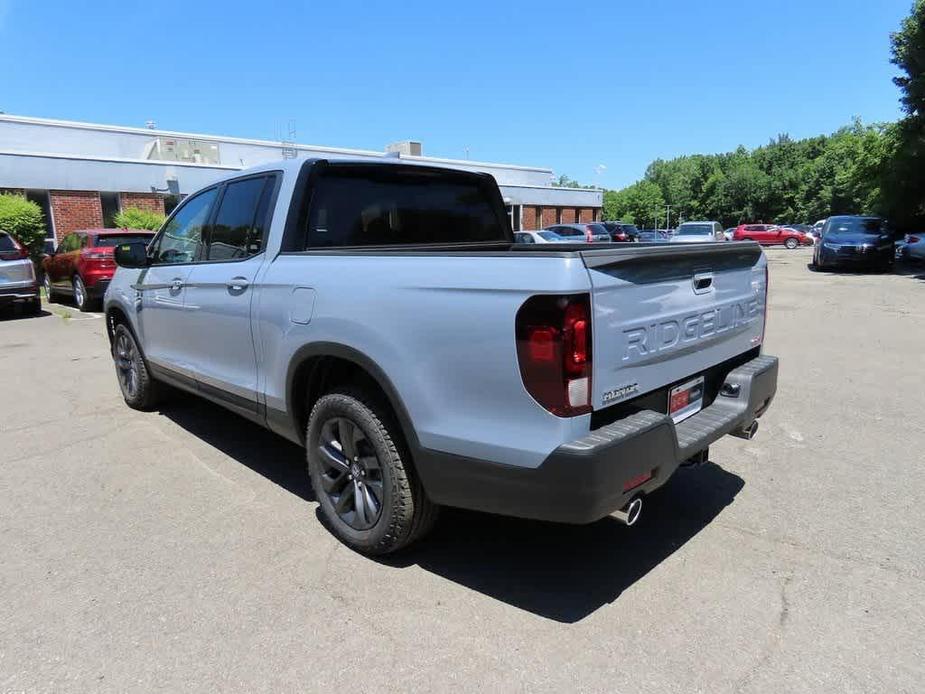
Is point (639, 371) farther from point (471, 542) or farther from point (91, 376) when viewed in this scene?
point (91, 376)

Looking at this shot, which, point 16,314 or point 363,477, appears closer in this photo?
point 363,477

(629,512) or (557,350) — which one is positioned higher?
(557,350)

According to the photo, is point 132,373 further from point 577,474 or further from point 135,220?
point 135,220

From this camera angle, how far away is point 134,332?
530cm

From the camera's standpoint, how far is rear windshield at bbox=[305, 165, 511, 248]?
11.7ft

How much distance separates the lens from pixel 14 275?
11.4 m

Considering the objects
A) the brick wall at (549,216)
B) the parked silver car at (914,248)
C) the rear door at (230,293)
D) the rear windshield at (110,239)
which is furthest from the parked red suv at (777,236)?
the rear door at (230,293)

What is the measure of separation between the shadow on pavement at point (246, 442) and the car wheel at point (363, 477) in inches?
26.5

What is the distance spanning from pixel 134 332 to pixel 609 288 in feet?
14.5

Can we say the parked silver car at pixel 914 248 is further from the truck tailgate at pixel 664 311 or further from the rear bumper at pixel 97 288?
the rear bumper at pixel 97 288

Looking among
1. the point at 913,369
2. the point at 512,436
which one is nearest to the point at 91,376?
the point at 512,436

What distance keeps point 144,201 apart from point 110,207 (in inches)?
44.0

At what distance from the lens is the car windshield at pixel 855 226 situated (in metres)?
19.9

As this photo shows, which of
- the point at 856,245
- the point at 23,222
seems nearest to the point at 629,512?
the point at 23,222
